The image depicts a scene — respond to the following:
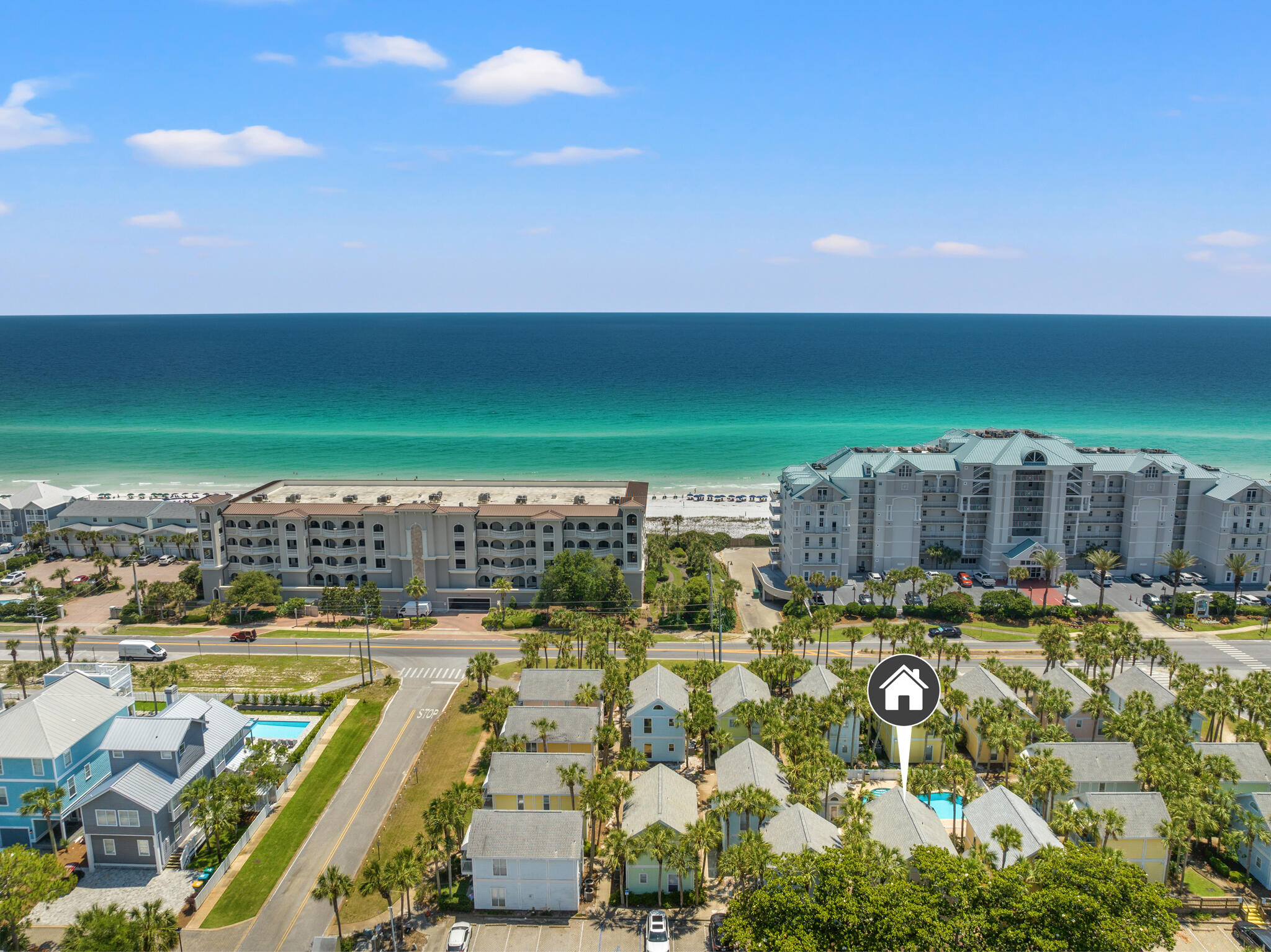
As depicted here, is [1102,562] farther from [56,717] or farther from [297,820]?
[56,717]

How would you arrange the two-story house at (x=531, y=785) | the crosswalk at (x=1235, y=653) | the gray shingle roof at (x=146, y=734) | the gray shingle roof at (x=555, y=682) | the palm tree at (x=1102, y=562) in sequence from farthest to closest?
1. the palm tree at (x=1102, y=562)
2. the crosswalk at (x=1235, y=653)
3. the gray shingle roof at (x=555, y=682)
4. the two-story house at (x=531, y=785)
5. the gray shingle roof at (x=146, y=734)

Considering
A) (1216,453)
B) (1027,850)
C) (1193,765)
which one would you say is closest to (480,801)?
(1027,850)

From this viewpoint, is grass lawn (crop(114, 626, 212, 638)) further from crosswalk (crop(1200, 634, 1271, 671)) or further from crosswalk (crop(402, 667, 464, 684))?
crosswalk (crop(1200, 634, 1271, 671))

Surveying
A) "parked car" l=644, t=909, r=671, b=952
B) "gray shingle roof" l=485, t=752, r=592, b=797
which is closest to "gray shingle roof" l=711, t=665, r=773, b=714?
"gray shingle roof" l=485, t=752, r=592, b=797

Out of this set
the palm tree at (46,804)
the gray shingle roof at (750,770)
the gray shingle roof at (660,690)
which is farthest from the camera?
the gray shingle roof at (660,690)

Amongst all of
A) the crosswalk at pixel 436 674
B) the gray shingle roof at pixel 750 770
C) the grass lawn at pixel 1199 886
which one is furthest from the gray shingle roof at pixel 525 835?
the grass lawn at pixel 1199 886

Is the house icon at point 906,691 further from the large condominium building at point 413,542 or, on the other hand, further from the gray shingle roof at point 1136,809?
the large condominium building at point 413,542

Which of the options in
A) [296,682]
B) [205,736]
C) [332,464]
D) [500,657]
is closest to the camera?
[205,736]

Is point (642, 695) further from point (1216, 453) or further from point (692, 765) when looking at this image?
point (1216, 453)
